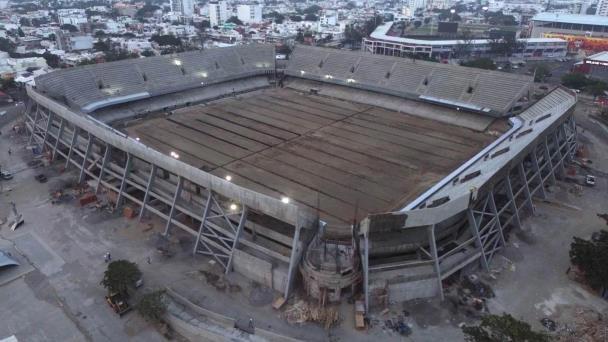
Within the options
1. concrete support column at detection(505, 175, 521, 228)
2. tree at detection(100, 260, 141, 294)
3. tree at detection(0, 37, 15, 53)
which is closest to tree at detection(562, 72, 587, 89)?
concrete support column at detection(505, 175, 521, 228)

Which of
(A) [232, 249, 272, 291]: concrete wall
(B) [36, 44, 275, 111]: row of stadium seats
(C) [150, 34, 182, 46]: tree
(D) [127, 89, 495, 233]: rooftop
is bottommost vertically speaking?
(A) [232, 249, 272, 291]: concrete wall

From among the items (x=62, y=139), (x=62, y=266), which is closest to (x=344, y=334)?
(x=62, y=266)

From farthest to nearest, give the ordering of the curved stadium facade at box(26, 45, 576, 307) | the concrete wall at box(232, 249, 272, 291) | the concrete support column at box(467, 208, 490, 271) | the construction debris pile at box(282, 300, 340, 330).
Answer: the concrete support column at box(467, 208, 490, 271)
the concrete wall at box(232, 249, 272, 291)
the curved stadium facade at box(26, 45, 576, 307)
the construction debris pile at box(282, 300, 340, 330)

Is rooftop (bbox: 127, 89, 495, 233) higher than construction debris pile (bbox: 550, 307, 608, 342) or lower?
higher

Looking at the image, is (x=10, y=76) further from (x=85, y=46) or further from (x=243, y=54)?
(x=243, y=54)

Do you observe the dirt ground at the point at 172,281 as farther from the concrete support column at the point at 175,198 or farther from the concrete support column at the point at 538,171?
the concrete support column at the point at 538,171

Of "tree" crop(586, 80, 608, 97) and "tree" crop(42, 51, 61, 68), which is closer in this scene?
"tree" crop(586, 80, 608, 97)

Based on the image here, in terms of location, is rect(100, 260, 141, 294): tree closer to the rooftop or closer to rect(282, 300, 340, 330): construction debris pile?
rect(282, 300, 340, 330): construction debris pile

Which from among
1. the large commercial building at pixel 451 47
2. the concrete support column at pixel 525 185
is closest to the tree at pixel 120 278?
the concrete support column at pixel 525 185

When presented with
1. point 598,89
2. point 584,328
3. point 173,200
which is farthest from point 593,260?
point 598,89
